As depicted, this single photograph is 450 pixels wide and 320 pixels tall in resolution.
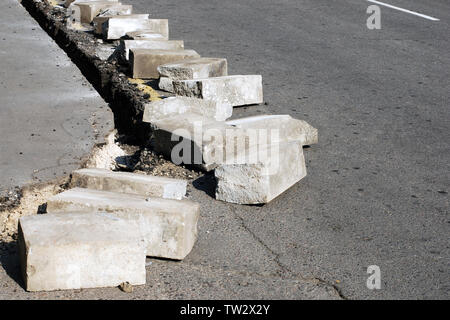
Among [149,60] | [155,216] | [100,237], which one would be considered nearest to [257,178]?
[155,216]

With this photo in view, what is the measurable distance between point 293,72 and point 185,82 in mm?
1723

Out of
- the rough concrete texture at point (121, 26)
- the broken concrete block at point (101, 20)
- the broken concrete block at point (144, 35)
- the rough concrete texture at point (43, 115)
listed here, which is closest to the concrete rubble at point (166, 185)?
the rough concrete texture at point (43, 115)

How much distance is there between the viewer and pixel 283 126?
197 inches

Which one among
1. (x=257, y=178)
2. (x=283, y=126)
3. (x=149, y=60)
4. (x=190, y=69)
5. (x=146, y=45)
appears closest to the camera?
(x=257, y=178)

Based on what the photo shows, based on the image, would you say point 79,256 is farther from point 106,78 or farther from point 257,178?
point 106,78

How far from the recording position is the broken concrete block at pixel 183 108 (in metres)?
5.25

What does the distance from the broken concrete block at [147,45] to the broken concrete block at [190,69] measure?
0.66m

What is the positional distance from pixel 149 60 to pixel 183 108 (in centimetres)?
139

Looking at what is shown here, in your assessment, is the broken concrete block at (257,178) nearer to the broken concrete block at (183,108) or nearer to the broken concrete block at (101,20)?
the broken concrete block at (183,108)

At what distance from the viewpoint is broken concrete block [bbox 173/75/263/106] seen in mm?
5781

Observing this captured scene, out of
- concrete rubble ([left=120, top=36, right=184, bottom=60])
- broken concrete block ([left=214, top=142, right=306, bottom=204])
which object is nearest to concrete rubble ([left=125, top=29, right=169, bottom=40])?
concrete rubble ([left=120, top=36, right=184, bottom=60])

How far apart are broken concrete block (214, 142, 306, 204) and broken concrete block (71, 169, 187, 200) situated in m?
0.25
